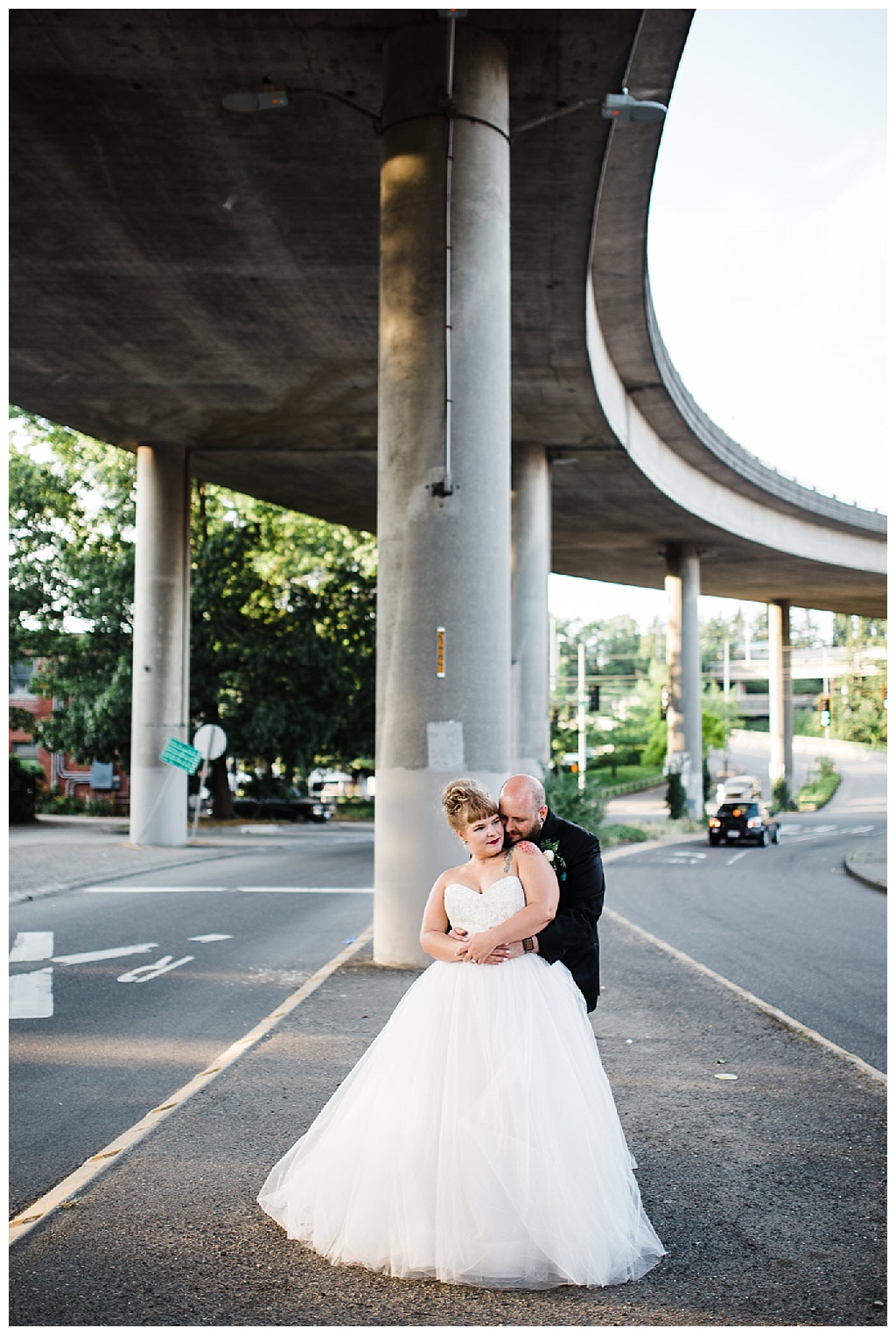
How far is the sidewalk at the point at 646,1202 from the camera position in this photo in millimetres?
4195

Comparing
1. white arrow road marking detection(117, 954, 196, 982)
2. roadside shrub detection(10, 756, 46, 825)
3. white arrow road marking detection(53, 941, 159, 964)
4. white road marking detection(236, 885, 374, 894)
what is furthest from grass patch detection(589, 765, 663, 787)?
white arrow road marking detection(117, 954, 196, 982)

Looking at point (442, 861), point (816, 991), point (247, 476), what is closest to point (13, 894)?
point (442, 861)

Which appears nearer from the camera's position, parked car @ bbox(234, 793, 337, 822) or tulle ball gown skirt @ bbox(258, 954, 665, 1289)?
tulle ball gown skirt @ bbox(258, 954, 665, 1289)

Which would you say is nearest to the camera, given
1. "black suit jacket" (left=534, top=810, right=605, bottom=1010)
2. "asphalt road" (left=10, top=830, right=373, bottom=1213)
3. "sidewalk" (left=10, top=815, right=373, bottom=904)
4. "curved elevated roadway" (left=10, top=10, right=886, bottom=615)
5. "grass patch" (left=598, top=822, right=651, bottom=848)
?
"black suit jacket" (left=534, top=810, right=605, bottom=1010)

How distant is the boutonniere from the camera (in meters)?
5.33

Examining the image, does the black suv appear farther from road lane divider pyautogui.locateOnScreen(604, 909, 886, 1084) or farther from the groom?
the groom

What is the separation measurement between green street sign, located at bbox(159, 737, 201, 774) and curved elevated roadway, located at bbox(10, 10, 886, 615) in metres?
7.76

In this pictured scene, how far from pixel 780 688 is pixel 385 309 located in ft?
202

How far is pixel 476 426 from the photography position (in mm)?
11906

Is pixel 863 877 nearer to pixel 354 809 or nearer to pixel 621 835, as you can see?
pixel 621 835

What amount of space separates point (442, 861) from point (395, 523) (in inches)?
127

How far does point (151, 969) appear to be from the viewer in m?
11.6

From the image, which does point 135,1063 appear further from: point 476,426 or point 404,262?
point 404,262

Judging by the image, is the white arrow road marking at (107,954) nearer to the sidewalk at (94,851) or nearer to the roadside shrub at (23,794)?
the sidewalk at (94,851)
